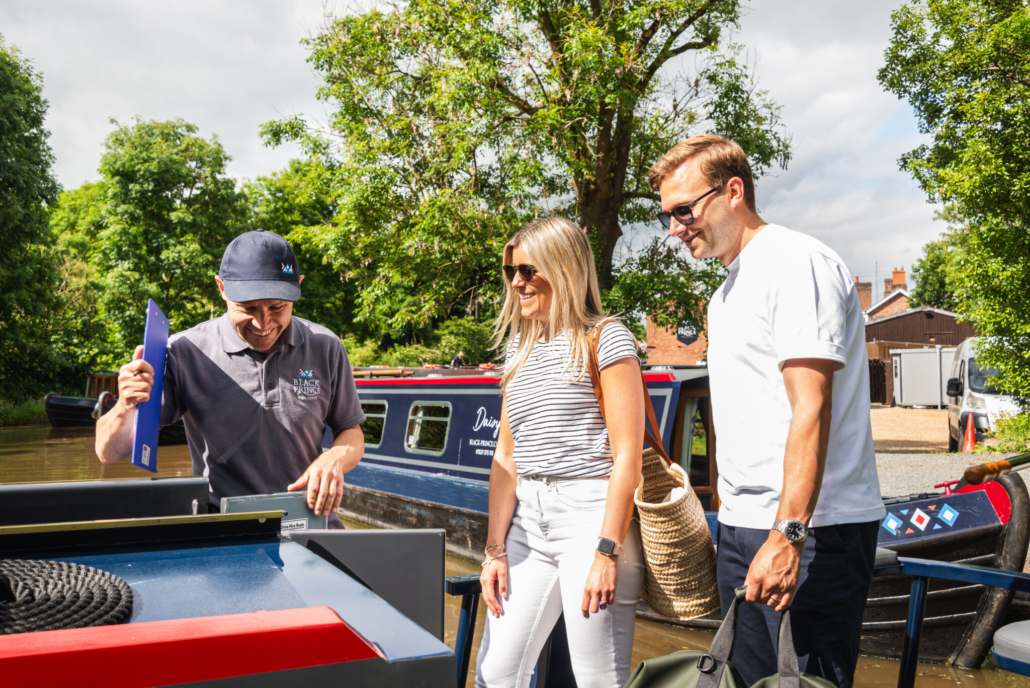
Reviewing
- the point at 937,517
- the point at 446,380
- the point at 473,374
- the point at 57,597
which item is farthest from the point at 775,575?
the point at 473,374

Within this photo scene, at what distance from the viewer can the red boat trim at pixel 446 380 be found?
6.24 meters

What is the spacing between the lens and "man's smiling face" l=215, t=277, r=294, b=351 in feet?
7.38

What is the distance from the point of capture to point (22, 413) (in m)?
24.7

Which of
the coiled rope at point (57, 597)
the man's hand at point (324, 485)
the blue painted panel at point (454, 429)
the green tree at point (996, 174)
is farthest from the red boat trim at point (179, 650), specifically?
the green tree at point (996, 174)

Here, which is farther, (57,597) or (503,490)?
(503,490)

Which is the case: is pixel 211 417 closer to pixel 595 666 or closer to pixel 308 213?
pixel 595 666

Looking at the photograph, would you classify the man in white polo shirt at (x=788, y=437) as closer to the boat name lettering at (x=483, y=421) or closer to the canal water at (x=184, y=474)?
the canal water at (x=184, y=474)

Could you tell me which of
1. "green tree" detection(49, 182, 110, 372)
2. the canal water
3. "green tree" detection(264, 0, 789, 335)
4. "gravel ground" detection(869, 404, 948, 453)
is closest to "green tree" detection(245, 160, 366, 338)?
"green tree" detection(49, 182, 110, 372)

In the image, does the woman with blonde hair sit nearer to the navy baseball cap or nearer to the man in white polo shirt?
the man in white polo shirt

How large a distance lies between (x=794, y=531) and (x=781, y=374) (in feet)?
1.25

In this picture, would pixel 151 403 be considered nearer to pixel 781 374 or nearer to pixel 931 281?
pixel 781 374

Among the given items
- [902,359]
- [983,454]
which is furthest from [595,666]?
[902,359]

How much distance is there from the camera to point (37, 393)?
2620 centimetres

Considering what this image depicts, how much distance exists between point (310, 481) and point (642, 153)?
12960 millimetres
